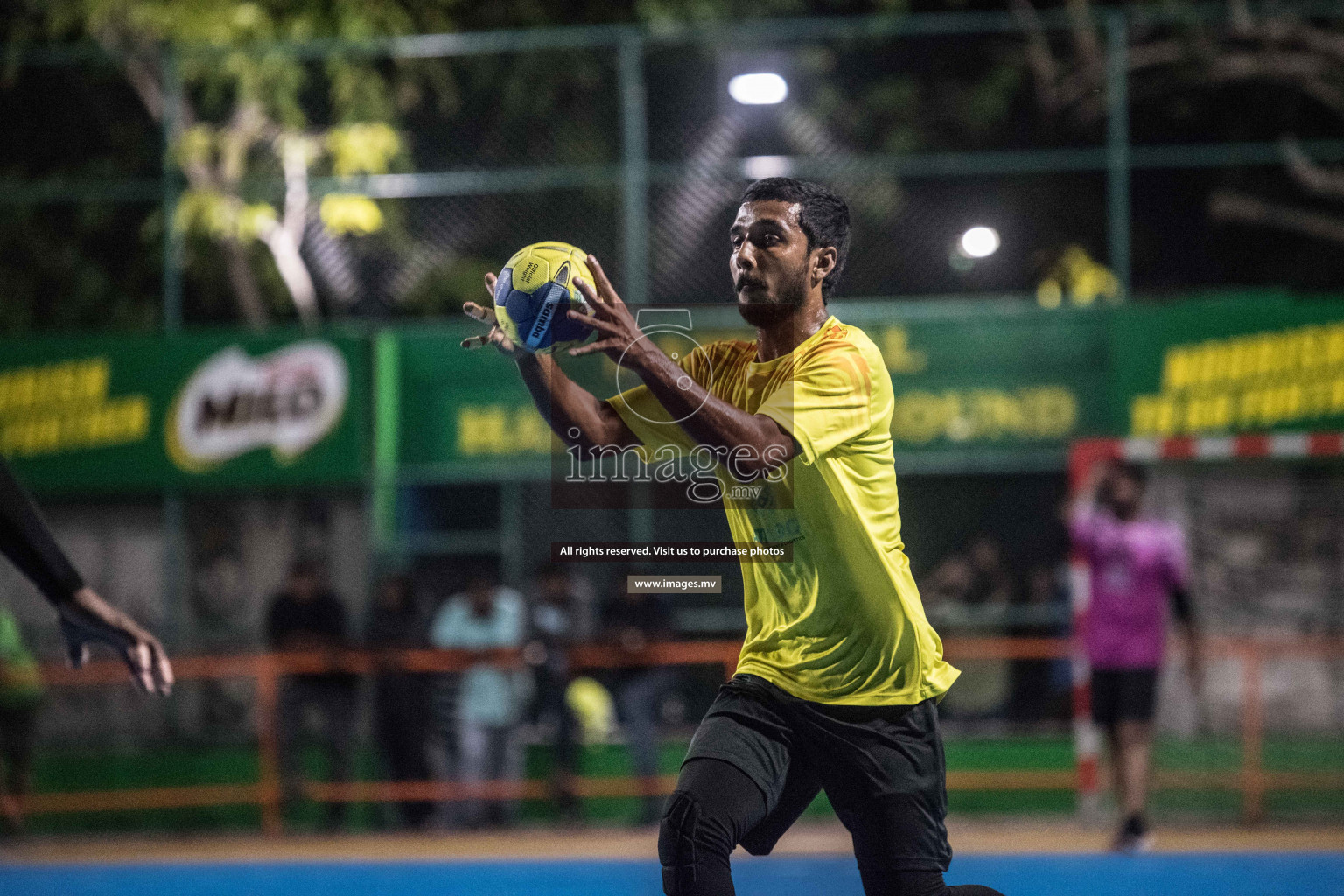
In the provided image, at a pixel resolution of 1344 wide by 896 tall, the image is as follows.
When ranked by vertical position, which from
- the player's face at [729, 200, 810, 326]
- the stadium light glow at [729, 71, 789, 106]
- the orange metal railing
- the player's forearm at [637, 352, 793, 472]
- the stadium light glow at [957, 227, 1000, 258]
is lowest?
the orange metal railing

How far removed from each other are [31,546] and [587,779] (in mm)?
8167

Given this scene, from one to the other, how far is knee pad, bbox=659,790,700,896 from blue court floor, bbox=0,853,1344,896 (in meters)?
4.21

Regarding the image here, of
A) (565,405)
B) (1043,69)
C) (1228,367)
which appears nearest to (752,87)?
(1228,367)

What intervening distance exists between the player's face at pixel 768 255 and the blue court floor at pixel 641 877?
459 centimetres

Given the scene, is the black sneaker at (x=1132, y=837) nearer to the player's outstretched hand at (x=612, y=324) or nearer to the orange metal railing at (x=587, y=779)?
the orange metal railing at (x=587, y=779)

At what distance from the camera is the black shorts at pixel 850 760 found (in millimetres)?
3572

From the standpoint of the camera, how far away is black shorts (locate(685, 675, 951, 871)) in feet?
11.7

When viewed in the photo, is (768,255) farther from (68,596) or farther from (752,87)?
(752,87)

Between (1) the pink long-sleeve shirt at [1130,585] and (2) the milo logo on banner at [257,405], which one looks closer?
(1) the pink long-sleeve shirt at [1130,585]

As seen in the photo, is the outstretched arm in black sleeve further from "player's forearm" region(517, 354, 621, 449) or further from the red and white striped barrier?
the red and white striped barrier

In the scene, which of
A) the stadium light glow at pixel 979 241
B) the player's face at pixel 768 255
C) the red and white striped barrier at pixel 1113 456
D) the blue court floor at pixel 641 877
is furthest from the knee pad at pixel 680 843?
the red and white striped barrier at pixel 1113 456

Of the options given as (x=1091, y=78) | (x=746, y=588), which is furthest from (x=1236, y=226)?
(x=746, y=588)

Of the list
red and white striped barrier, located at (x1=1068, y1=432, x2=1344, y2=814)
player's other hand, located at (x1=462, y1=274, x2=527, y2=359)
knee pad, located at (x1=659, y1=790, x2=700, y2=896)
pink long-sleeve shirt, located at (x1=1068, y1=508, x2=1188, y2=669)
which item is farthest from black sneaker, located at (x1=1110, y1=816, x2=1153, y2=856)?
player's other hand, located at (x1=462, y1=274, x2=527, y2=359)

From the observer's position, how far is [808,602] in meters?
3.63
